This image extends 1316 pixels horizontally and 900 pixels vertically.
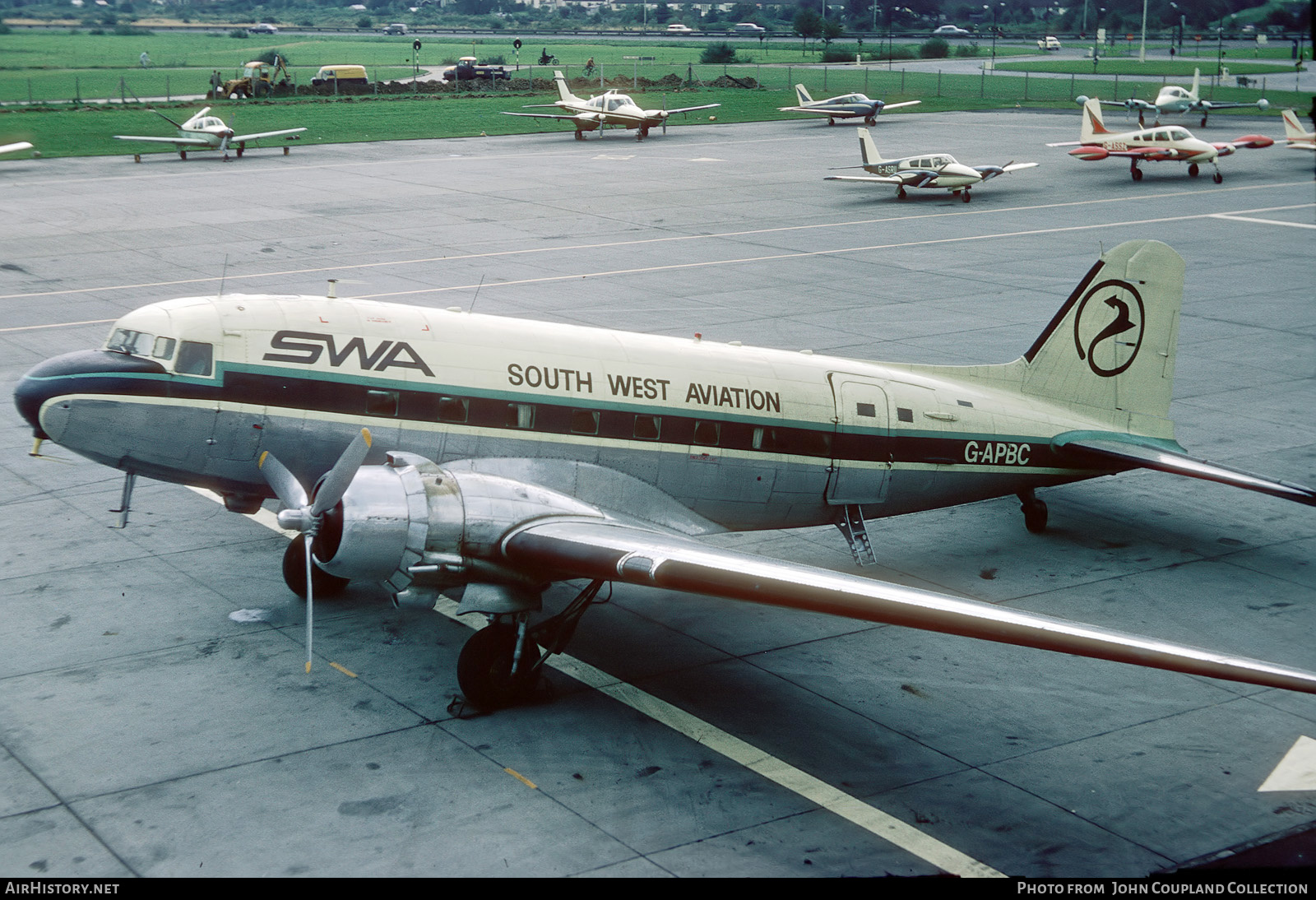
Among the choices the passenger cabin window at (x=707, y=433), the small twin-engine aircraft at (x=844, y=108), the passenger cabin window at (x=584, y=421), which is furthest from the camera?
the small twin-engine aircraft at (x=844, y=108)

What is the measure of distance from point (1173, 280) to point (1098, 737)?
29.7 ft

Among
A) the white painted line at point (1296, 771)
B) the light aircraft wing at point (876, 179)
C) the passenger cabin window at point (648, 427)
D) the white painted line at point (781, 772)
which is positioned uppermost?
the light aircraft wing at point (876, 179)

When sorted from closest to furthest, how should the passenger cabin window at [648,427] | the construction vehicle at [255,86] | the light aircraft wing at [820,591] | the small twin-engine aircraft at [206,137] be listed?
the light aircraft wing at [820,591]
the passenger cabin window at [648,427]
the small twin-engine aircraft at [206,137]
the construction vehicle at [255,86]

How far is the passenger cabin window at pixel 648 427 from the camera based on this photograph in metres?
16.3

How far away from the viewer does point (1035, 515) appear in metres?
20.1

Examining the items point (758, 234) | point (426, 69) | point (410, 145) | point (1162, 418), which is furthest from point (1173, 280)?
point (426, 69)

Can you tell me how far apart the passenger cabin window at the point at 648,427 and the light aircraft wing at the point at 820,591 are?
1967mm

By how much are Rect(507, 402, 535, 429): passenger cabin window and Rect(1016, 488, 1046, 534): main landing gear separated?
868 centimetres

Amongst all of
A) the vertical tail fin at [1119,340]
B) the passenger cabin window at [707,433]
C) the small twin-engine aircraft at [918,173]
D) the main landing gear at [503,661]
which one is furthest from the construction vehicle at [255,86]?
the main landing gear at [503,661]

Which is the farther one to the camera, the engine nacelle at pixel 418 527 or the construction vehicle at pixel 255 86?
the construction vehicle at pixel 255 86

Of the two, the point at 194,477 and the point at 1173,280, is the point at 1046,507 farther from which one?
the point at 194,477

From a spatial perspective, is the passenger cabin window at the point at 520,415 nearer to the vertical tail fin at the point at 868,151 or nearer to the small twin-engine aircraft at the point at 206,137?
the vertical tail fin at the point at 868,151

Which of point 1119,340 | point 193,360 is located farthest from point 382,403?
point 1119,340

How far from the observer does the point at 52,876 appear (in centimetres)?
1071
